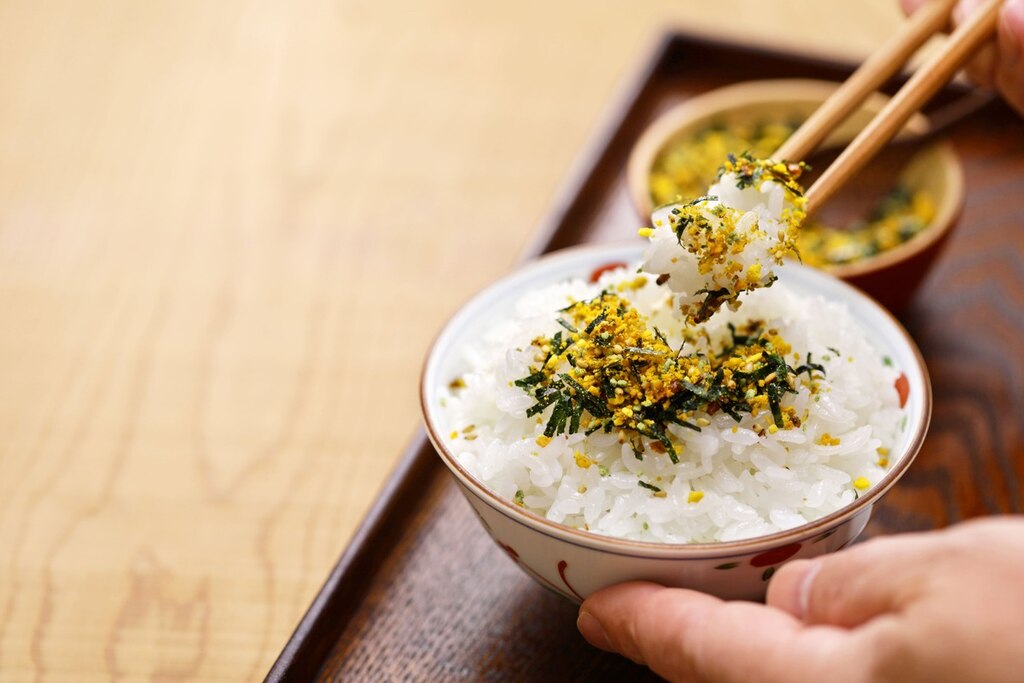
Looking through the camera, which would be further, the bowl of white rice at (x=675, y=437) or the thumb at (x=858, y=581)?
the bowl of white rice at (x=675, y=437)

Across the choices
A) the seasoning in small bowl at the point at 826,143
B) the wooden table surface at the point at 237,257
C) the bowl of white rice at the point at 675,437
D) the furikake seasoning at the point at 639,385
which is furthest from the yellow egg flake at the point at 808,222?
the furikake seasoning at the point at 639,385

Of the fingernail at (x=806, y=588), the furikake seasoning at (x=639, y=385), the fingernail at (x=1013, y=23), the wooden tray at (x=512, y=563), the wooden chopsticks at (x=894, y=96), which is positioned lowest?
the wooden tray at (x=512, y=563)

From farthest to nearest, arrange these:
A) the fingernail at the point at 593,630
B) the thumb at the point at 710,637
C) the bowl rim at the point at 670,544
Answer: the fingernail at the point at 593,630, the bowl rim at the point at 670,544, the thumb at the point at 710,637

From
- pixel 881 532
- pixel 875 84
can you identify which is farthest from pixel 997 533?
pixel 875 84

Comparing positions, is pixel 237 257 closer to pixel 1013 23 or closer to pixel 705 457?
pixel 705 457

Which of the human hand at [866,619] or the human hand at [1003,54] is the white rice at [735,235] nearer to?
the human hand at [866,619]

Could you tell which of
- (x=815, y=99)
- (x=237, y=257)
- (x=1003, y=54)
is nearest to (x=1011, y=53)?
(x=1003, y=54)

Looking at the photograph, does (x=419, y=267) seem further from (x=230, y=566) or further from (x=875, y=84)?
(x=875, y=84)
